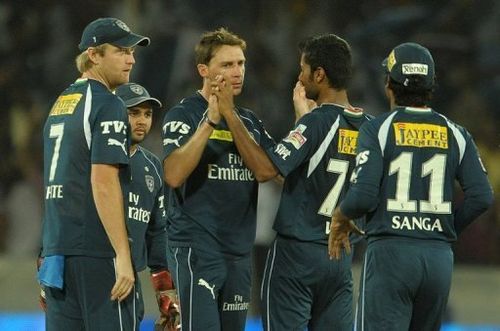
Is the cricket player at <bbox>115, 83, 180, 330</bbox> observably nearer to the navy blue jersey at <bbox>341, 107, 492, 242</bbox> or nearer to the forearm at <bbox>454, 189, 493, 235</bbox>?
the navy blue jersey at <bbox>341, 107, 492, 242</bbox>

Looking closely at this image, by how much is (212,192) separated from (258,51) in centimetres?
575

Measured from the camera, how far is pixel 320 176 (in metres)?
5.33

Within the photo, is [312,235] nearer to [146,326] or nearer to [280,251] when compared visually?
[280,251]

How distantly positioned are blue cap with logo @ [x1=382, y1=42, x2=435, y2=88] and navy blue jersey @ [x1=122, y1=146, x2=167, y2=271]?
4.90 ft

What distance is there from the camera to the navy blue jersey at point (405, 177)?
15.7ft

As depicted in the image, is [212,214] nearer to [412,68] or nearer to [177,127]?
[177,127]

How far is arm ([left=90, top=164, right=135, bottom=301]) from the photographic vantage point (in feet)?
14.8

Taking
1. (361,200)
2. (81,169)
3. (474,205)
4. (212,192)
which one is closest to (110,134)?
(81,169)

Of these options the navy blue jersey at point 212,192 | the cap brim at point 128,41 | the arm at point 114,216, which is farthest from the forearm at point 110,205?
the navy blue jersey at point 212,192

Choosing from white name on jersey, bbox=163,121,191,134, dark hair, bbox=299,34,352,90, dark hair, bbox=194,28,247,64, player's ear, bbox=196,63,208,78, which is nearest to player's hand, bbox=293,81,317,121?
dark hair, bbox=299,34,352,90

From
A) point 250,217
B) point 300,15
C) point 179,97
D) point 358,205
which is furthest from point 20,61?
point 358,205

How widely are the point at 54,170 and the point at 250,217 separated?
118 cm

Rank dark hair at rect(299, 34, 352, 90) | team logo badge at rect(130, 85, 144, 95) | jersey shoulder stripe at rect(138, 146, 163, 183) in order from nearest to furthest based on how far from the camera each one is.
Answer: dark hair at rect(299, 34, 352, 90)
team logo badge at rect(130, 85, 144, 95)
jersey shoulder stripe at rect(138, 146, 163, 183)

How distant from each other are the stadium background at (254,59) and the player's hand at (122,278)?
18.9 ft
